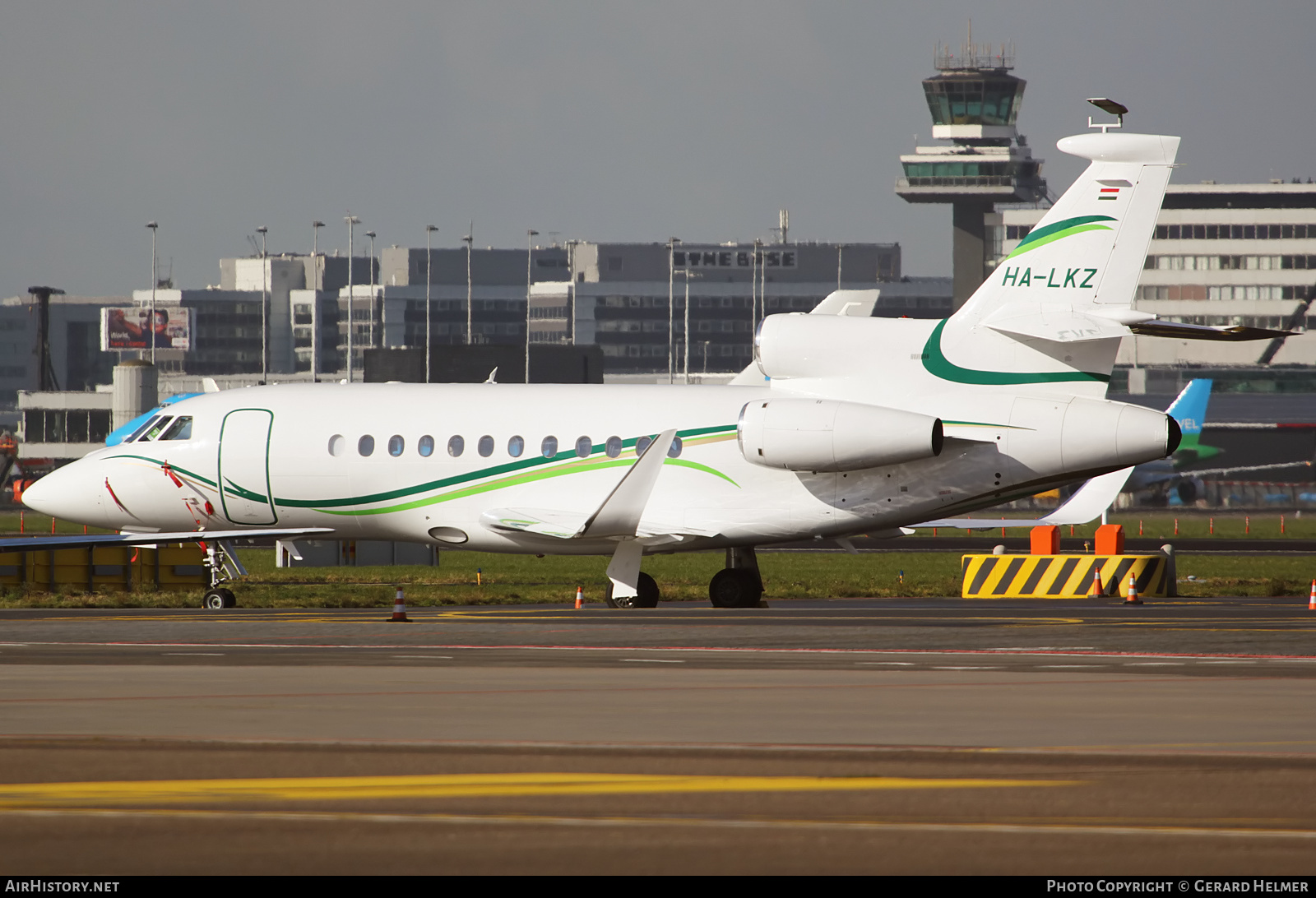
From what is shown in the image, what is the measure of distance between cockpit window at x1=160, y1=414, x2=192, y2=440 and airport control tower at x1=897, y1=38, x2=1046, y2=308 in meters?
130

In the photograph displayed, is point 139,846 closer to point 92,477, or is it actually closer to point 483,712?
point 483,712

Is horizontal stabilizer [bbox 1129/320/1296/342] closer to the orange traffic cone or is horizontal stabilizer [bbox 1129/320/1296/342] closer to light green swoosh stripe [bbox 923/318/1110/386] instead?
light green swoosh stripe [bbox 923/318/1110/386]

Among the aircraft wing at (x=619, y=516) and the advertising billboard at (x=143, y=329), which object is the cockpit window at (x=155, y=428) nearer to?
the aircraft wing at (x=619, y=516)

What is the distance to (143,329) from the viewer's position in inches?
7279

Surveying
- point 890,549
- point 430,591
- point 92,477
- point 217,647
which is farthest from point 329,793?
point 890,549

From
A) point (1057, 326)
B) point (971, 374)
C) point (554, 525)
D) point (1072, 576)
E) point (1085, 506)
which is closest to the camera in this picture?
point (1057, 326)

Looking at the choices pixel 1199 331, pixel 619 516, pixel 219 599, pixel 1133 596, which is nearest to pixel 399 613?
pixel 619 516

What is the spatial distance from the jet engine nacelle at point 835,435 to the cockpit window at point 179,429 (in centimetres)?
1106

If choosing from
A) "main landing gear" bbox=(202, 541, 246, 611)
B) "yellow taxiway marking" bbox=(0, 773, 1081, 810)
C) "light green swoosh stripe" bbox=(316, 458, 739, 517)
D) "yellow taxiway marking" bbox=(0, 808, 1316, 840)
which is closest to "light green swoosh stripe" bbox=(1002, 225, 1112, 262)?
"light green swoosh stripe" bbox=(316, 458, 739, 517)

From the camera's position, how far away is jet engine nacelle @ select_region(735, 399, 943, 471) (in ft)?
90.9

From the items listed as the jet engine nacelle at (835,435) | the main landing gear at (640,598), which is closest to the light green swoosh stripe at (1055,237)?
the jet engine nacelle at (835,435)

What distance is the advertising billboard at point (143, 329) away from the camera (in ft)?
594

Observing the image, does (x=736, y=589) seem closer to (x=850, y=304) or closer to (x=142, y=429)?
(x=850, y=304)

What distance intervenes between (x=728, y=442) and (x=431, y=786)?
18.6 metres
